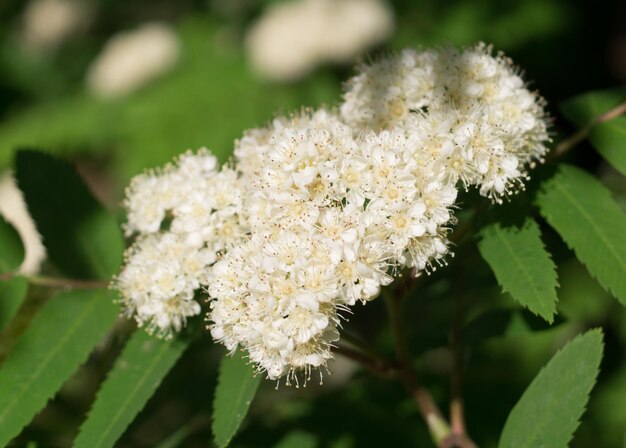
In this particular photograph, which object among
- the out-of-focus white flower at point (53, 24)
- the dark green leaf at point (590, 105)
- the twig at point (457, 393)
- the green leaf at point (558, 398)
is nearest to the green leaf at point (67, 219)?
the twig at point (457, 393)

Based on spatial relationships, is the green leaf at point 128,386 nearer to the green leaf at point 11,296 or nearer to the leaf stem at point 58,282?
the leaf stem at point 58,282

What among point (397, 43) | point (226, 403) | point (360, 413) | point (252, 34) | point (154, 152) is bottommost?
point (360, 413)

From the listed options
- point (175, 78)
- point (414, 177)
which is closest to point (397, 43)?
point (175, 78)

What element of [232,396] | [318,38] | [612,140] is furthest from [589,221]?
[318,38]

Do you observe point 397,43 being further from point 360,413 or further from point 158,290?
point 158,290

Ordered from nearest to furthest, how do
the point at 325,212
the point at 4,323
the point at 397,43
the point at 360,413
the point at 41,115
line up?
the point at 325,212
the point at 4,323
the point at 360,413
the point at 397,43
the point at 41,115

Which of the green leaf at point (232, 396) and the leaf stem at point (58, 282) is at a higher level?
the leaf stem at point (58, 282)

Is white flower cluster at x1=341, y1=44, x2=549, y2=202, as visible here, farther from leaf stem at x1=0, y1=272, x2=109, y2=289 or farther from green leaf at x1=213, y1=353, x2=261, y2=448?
leaf stem at x1=0, y1=272, x2=109, y2=289
